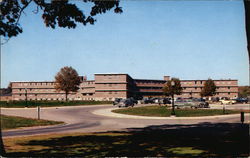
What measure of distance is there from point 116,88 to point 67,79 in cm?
2249

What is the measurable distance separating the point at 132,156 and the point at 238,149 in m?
4.17

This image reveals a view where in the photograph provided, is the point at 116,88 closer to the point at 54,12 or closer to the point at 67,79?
the point at 67,79

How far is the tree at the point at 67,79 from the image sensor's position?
80.7 meters

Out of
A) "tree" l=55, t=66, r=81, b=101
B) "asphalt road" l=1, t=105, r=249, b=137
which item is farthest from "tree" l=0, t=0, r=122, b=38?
"tree" l=55, t=66, r=81, b=101

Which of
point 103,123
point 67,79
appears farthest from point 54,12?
point 67,79

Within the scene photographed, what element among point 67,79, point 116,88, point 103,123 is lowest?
point 103,123

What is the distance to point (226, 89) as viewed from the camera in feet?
353

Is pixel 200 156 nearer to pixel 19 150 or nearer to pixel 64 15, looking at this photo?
pixel 19 150

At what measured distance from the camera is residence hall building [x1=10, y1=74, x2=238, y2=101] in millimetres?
96688

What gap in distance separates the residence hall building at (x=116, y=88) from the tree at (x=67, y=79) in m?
16.3

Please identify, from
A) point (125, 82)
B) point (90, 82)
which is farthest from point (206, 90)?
point (90, 82)

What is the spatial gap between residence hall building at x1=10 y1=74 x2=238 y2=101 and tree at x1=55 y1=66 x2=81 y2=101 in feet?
53.6

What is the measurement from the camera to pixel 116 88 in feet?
317

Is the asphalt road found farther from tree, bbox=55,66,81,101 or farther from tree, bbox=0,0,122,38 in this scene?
tree, bbox=55,66,81,101
